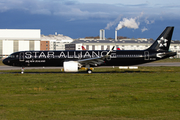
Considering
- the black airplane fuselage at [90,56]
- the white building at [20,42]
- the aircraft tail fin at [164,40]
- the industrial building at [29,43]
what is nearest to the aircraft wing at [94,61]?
the black airplane fuselage at [90,56]

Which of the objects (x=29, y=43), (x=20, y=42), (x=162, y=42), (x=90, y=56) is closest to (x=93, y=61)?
(x=90, y=56)

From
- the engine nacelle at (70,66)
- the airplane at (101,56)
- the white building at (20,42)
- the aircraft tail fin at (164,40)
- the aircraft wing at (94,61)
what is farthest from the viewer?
the white building at (20,42)

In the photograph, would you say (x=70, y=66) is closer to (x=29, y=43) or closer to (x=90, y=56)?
(x=90, y=56)

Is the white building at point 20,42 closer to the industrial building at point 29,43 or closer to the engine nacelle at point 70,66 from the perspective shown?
the industrial building at point 29,43

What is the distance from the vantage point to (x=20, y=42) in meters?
145

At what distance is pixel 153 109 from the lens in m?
13.1

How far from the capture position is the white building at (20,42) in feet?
472

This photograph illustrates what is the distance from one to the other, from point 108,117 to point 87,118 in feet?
3.22

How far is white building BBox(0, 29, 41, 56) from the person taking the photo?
144000 mm

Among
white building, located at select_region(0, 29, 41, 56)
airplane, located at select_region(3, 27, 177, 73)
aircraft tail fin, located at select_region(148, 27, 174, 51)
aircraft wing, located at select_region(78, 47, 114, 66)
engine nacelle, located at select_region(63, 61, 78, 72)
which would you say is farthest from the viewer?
white building, located at select_region(0, 29, 41, 56)

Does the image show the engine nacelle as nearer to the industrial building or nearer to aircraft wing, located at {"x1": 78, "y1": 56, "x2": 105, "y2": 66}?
aircraft wing, located at {"x1": 78, "y1": 56, "x2": 105, "y2": 66}

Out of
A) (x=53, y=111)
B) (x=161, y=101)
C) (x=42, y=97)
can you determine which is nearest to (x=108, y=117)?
(x=53, y=111)

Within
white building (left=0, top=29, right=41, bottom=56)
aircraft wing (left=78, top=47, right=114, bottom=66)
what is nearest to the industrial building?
white building (left=0, top=29, right=41, bottom=56)

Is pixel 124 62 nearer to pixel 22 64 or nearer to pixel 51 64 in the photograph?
pixel 51 64
